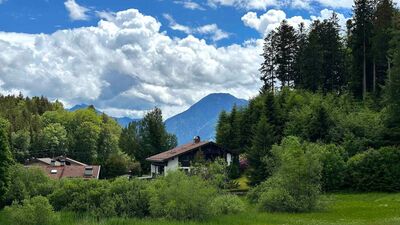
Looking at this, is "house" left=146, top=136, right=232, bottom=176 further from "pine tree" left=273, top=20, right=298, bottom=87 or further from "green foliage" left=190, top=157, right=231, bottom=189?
"green foliage" left=190, top=157, right=231, bottom=189

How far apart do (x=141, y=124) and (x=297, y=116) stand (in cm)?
6955

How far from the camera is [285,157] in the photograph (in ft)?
136

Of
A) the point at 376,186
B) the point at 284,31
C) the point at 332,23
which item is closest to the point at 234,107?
the point at 284,31

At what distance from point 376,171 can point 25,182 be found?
32.9 m

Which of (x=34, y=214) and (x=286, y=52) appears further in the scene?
(x=286, y=52)

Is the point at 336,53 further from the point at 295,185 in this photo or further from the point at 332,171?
the point at 295,185

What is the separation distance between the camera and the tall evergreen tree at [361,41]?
259 feet

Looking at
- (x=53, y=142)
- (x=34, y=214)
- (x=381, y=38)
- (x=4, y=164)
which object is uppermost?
(x=381, y=38)

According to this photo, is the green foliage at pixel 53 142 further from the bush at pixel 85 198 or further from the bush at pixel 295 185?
the bush at pixel 295 185

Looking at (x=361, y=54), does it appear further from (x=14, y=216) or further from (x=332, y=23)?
(x=14, y=216)

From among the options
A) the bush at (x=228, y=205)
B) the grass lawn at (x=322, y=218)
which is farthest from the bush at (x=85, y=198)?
the bush at (x=228, y=205)

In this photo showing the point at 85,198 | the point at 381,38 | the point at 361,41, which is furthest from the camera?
the point at 361,41

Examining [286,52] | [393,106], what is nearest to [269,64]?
[286,52]

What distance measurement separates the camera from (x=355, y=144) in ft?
192
